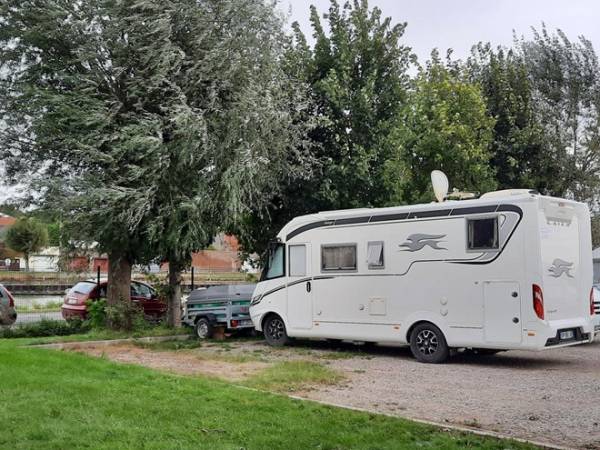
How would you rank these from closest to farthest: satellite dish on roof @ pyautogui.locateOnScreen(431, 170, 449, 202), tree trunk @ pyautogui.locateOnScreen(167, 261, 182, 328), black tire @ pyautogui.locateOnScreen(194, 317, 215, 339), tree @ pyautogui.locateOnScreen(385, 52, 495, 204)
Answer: satellite dish on roof @ pyautogui.locateOnScreen(431, 170, 449, 202), black tire @ pyautogui.locateOnScreen(194, 317, 215, 339), tree trunk @ pyautogui.locateOnScreen(167, 261, 182, 328), tree @ pyautogui.locateOnScreen(385, 52, 495, 204)

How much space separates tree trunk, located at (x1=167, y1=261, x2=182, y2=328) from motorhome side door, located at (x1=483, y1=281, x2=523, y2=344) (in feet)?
27.8

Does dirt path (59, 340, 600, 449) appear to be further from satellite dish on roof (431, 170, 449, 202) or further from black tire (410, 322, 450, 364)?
satellite dish on roof (431, 170, 449, 202)

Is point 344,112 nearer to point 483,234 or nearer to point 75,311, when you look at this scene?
point 483,234

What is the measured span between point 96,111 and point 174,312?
5.50 m

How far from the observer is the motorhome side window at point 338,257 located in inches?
547

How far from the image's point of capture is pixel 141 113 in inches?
638

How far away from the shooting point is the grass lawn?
20.4 ft

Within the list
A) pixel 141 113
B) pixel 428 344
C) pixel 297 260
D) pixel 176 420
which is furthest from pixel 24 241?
pixel 176 420

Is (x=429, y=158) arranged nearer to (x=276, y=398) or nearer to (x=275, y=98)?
(x=275, y=98)

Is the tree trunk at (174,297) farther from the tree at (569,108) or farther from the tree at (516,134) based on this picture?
the tree at (569,108)

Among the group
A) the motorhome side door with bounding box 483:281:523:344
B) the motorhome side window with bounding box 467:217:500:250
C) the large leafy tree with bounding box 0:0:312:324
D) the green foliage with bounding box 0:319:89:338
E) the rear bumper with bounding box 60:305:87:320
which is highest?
the large leafy tree with bounding box 0:0:312:324

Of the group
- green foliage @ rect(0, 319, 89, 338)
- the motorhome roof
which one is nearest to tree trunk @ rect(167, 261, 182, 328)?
green foliage @ rect(0, 319, 89, 338)

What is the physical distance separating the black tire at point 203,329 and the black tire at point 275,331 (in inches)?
63.9

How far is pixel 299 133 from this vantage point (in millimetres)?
17594
